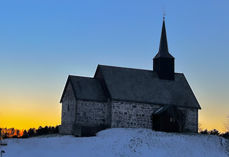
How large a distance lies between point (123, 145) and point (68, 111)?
489 inches

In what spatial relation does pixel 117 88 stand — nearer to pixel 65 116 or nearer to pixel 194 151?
pixel 65 116

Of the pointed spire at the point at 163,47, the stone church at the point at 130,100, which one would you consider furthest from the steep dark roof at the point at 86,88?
the pointed spire at the point at 163,47

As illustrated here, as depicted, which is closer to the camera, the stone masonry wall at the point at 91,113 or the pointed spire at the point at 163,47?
the stone masonry wall at the point at 91,113

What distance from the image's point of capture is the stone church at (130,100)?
213 feet

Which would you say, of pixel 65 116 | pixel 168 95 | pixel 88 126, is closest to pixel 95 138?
pixel 88 126

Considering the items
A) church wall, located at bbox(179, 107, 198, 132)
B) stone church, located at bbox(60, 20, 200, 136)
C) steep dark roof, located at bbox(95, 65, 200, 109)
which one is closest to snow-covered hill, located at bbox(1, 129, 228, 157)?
stone church, located at bbox(60, 20, 200, 136)

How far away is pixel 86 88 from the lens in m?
66.6

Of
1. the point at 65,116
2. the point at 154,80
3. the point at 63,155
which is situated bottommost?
the point at 63,155

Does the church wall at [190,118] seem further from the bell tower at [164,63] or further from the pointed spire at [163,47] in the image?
the pointed spire at [163,47]

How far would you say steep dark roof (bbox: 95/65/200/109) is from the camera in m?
67.0

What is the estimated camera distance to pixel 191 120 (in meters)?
68.9

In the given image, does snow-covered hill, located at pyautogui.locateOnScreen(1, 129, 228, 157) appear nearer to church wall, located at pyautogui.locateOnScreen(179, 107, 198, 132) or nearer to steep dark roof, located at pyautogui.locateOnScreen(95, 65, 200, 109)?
church wall, located at pyautogui.locateOnScreen(179, 107, 198, 132)

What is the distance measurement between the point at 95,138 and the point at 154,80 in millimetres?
14608

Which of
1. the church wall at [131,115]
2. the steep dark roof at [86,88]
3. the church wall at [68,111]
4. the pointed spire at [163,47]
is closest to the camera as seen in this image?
the church wall at [131,115]
